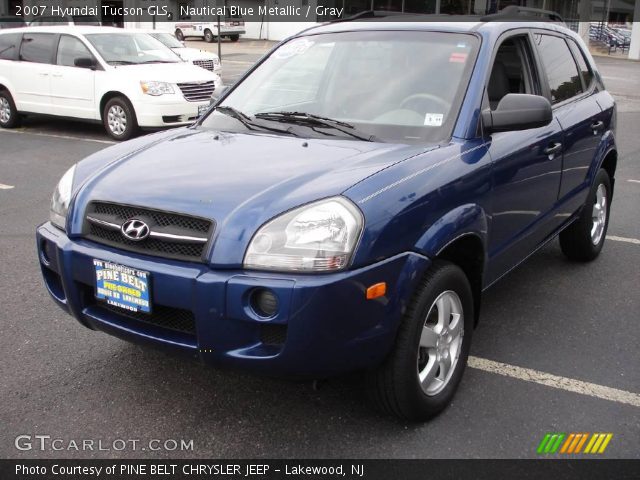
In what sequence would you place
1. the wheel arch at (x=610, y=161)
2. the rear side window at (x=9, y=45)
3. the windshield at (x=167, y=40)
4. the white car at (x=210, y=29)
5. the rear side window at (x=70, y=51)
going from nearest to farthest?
the wheel arch at (x=610, y=161)
the rear side window at (x=70, y=51)
the rear side window at (x=9, y=45)
the windshield at (x=167, y=40)
the white car at (x=210, y=29)

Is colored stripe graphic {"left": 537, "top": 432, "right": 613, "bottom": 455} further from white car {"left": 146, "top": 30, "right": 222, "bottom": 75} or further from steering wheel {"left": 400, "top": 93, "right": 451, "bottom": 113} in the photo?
white car {"left": 146, "top": 30, "right": 222, "bottom": 75}

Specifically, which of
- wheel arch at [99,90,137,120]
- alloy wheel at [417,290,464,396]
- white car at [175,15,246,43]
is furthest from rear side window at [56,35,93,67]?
white car at [175,15,246,43]

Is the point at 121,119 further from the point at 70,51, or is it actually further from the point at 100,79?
the point at 70,51

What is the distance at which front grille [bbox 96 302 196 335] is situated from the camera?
263 cm

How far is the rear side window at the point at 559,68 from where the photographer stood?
425cm

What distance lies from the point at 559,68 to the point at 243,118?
2197 millimetres

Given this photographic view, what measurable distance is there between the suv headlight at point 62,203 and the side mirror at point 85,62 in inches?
315

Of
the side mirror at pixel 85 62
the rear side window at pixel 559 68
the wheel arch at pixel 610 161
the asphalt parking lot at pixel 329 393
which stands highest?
the rear side window at pixel 559 68

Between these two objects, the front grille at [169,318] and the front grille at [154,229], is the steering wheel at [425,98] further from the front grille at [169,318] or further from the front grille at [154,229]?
the front grille at [169,318]

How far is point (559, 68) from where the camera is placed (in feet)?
14.6

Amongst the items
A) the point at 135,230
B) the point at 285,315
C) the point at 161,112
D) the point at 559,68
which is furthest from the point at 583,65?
the point at 161,112

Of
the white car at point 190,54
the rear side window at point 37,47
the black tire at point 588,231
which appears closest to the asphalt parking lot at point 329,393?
the black tire at point 588,231
